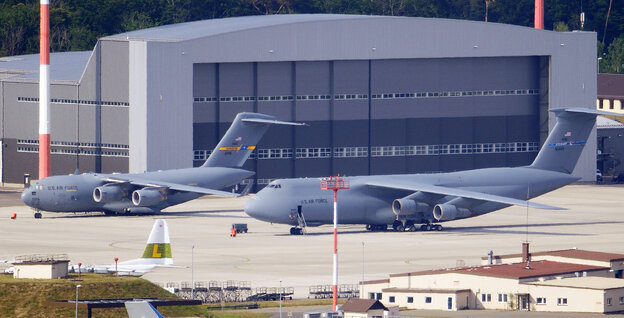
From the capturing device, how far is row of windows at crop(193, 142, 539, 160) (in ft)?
399

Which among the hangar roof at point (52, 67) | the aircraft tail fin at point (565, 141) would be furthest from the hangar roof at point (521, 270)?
the hangar roof at point (52, 67)

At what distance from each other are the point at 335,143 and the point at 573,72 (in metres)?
21.8

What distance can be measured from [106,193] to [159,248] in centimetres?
3318

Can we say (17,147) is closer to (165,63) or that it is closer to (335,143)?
(165,63)

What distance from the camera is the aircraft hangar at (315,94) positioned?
116m

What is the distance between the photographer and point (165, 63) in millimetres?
115375

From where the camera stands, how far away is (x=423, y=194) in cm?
9444

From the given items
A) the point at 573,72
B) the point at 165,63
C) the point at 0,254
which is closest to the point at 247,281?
the point at 0,254

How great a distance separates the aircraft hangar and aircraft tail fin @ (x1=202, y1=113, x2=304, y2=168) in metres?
8.66

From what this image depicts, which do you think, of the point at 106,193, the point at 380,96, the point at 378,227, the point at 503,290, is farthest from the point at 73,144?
the point at 503,290

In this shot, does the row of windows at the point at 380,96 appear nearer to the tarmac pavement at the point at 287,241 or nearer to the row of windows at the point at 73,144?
the row of windows at the point at 73,144

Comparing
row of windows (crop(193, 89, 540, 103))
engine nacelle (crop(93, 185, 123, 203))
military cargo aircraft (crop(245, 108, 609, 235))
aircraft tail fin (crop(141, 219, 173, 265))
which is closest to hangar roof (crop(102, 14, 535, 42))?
row of windows (crop(193, 89, 540, 103))

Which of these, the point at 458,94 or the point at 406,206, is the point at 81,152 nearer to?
the point at 458,94

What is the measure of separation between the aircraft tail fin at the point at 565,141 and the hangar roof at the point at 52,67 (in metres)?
39.6
